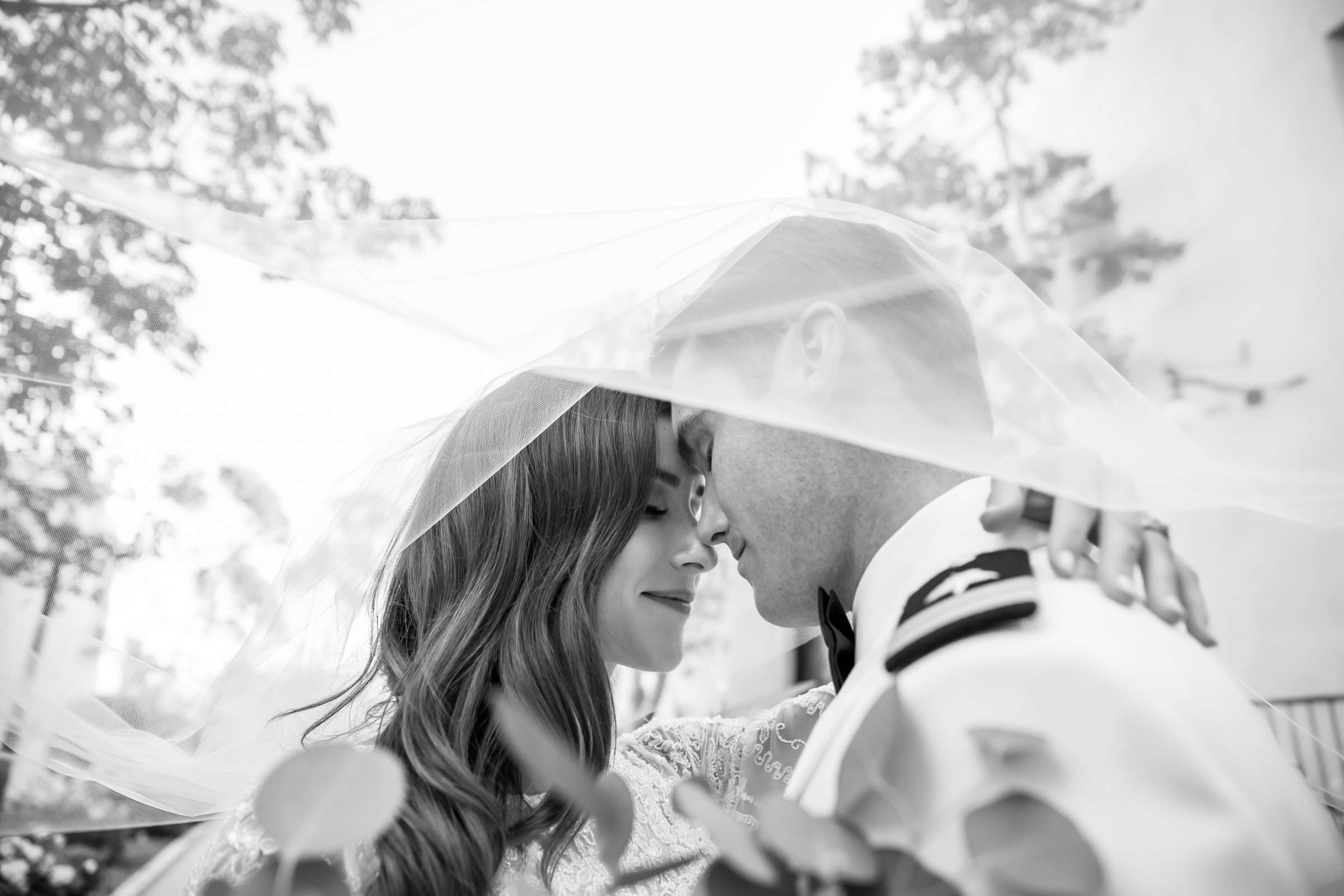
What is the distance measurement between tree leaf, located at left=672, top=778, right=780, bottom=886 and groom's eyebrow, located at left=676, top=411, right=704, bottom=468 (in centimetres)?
132

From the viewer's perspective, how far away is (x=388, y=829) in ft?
4.50

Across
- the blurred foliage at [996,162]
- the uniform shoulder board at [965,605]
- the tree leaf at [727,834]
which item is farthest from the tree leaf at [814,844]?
the blurred foliage at [996,162]

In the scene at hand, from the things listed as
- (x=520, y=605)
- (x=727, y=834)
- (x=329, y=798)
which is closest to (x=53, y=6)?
(x=520, y=605)

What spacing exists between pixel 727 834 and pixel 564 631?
1401 millimetres

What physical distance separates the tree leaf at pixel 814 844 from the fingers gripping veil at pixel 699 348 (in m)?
0.75

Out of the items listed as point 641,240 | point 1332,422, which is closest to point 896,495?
point 641,240

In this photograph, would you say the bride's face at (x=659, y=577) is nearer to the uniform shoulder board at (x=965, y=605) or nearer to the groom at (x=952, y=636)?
the groom at (x=952, y=636)

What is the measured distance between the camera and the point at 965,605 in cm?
94

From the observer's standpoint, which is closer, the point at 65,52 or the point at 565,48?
the point at 65,52

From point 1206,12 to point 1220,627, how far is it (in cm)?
195

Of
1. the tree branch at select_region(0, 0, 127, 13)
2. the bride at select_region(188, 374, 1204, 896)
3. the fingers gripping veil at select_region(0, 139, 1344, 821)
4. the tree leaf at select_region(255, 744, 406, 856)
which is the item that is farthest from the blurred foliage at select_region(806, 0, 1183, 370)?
the tree leaf at select_region(255, 744, 406, 856)

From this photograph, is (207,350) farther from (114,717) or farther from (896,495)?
(896,495)

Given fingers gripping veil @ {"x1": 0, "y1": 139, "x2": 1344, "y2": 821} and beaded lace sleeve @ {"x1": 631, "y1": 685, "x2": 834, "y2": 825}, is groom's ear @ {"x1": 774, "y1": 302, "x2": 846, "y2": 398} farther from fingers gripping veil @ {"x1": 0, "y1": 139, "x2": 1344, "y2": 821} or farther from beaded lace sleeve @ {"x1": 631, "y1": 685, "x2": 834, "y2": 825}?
beaded lace sleeve @ {"x1": 631, "y1": 685, "x2": 834, "y2": 825}

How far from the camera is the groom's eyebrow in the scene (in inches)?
71.8
